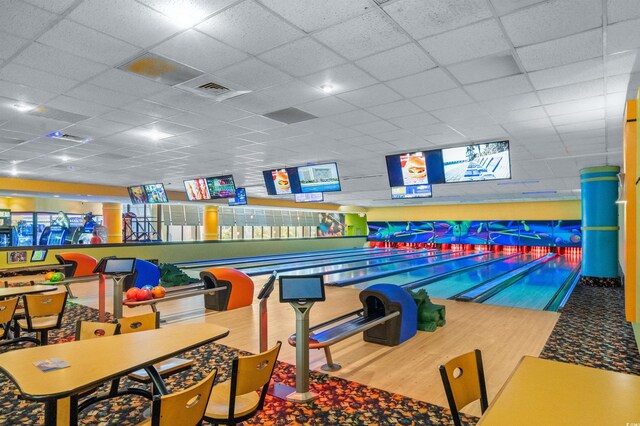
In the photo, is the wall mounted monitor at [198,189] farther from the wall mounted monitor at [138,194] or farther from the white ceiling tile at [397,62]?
the white ceiling tile at [397,62]

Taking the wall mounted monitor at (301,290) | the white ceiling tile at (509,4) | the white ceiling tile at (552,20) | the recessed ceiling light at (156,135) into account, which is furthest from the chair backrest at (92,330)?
the recessed ceiling light at (156,135)

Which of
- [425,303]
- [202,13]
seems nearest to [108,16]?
[202,13]

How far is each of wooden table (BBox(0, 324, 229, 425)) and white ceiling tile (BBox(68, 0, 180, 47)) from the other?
208 centimetres

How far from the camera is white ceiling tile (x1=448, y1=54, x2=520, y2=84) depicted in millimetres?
3305

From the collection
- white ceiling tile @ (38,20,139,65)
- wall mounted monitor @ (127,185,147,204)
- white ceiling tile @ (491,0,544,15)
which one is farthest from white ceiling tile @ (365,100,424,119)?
wall mounted monitor @ (127,185,147,204)

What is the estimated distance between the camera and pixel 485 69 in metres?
3.48

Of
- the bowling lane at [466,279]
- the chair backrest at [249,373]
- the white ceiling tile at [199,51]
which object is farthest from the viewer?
the bowling lane at [466,279]

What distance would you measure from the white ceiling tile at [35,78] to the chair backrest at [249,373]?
131 inches

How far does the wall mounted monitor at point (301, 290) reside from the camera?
3.04 m

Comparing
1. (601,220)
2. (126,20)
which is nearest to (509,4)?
(126,20)

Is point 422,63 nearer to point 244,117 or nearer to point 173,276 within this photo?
point 244,117

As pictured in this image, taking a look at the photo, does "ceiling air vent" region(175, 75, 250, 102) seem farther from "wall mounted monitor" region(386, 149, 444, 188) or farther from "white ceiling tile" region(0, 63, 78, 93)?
"wall mounted monitor" region(386, 149, 444, 188)

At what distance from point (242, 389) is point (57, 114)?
452cm

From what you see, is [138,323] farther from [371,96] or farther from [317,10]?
[371,96]
